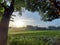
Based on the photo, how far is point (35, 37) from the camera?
4.73 m

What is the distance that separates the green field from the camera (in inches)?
184

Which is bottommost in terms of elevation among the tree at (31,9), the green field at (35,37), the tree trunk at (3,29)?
the green field at (35,37)

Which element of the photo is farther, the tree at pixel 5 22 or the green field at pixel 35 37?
the green field at pixel 35 37

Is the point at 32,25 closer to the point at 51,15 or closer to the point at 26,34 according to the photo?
the point at 26,34

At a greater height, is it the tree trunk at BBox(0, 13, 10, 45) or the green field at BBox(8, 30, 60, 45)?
the tree trunk at BBox(0, 13, 10, 45)

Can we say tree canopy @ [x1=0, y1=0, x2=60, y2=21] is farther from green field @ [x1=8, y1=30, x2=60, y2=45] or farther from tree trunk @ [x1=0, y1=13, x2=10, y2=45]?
green field @ [x1=8, y1=30, x2=60, y2=45]

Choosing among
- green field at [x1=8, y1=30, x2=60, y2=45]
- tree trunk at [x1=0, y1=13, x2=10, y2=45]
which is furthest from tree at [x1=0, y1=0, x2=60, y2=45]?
green field at [x1=8, y1=30, x2=60, y2=45]

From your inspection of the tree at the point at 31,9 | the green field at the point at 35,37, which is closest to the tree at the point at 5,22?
the tree at the point at 31,9

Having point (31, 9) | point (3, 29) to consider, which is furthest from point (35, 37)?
point (3, 29)

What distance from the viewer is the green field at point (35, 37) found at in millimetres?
4676

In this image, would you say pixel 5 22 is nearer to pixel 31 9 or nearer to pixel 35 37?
pixel 31 9

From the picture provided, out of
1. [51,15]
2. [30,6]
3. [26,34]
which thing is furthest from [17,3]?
[26,34]

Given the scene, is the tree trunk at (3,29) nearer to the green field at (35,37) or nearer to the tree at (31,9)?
the tree at (31,9)

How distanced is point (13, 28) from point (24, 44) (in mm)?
466
